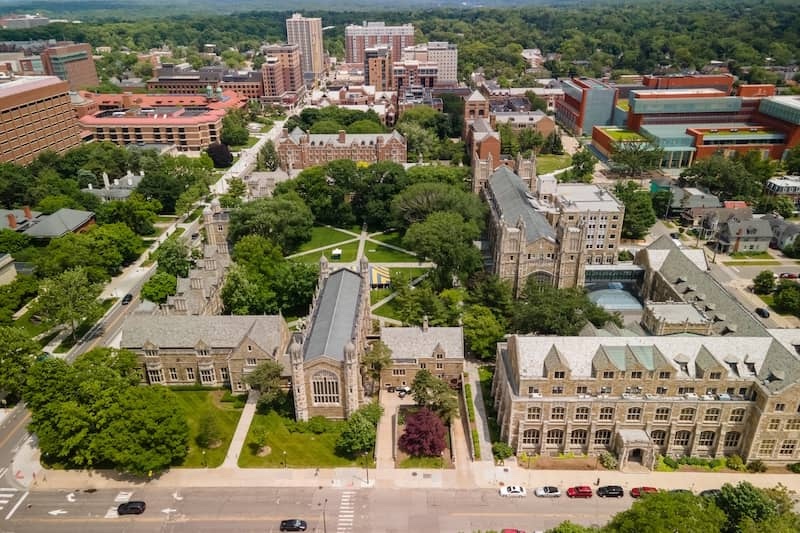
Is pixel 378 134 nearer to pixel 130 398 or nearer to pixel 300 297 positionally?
pixel 300 297

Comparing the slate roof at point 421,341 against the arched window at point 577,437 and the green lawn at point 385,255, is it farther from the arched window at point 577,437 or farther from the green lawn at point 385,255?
the green lawn at point 385,255

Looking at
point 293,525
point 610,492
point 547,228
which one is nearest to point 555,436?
point 610,492

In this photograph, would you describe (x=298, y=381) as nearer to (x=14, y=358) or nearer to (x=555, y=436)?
(x=555, y=436)

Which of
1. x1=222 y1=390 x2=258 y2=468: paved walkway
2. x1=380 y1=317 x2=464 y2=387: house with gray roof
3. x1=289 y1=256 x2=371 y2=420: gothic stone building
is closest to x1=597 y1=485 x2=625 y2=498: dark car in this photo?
x1=380 y1=317 x2=464 y2=387: house with gray roof

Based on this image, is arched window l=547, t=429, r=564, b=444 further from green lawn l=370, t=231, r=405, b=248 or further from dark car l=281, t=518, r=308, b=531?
green lawn l=370, t=231, r=405, b=248

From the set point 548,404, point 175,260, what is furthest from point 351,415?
point 175,260

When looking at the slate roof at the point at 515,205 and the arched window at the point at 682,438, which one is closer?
the arched window at the point at 682,438

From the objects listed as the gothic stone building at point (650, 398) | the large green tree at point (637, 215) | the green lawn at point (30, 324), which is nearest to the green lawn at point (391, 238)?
the large green tree at point (637, 215)
